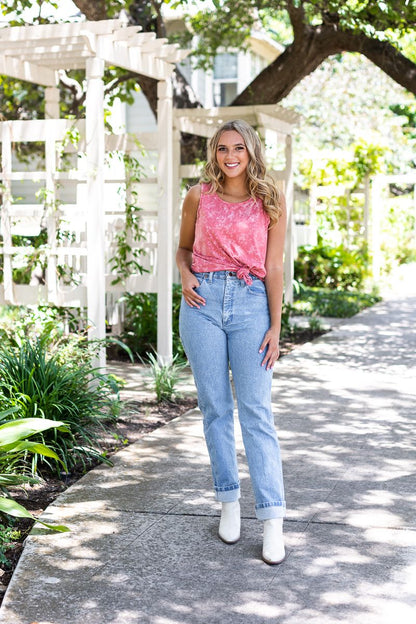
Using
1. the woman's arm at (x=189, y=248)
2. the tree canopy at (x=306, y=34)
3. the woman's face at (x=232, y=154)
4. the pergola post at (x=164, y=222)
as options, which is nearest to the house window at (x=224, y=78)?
the tree canopy at (x=306, y=34)

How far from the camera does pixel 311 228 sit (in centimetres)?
1669

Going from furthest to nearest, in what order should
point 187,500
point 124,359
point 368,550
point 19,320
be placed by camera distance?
point 124,359, point 19,320, point 187,500, point 368,550

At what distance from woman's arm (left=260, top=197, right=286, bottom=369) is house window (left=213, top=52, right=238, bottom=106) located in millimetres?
20795

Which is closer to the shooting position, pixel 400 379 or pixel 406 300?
pixel 400 379

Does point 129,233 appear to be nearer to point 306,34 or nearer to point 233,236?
point 306,34

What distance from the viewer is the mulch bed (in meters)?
4.07

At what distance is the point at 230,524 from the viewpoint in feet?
13.4

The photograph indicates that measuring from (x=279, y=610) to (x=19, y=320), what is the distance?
4.34 metres

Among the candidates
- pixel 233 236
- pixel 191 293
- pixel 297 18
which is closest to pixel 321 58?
pixel 297 18

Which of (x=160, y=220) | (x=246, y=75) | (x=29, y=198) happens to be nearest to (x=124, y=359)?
(x=160, y=220)

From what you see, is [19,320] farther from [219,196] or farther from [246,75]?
[246,75]

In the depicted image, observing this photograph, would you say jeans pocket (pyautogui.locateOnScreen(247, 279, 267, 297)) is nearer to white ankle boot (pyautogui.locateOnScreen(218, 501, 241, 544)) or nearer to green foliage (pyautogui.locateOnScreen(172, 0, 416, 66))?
white ankle boot (pyautogui.locateOnScreen(218, 501, 241, 544))

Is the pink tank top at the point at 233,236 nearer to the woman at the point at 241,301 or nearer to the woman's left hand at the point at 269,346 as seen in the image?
the woman at the point at 241,301

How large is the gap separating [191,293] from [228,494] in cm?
91
